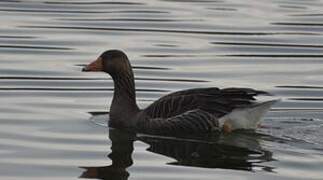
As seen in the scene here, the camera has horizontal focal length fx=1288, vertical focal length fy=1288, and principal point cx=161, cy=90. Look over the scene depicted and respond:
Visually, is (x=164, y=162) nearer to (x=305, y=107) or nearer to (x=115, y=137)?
(x=115, y=137)

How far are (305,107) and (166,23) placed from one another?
301 inches

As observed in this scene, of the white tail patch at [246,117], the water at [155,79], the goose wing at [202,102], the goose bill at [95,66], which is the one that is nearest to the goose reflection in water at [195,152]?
the water at [155,79]

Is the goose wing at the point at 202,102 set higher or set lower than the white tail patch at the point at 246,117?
higher

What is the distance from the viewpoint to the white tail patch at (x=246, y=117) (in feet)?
50.4

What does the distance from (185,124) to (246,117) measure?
0.75m

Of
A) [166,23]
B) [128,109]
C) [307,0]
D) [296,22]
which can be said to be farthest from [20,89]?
[307,0]

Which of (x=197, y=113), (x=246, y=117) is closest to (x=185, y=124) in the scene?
(x=197, y=113)

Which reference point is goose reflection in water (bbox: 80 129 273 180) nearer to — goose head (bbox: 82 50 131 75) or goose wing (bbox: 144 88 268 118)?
goose wing (bbox: 144 88 268 118)

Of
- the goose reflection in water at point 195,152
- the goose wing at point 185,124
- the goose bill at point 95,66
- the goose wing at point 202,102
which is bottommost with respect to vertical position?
the goose reflection in water at point 195,152

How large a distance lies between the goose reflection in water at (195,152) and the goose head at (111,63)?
93 centimetres

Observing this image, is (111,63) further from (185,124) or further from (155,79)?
(155,79)

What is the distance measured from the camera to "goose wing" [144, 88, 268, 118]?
50.6 ft

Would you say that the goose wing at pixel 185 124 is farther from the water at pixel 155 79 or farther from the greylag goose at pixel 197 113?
the water at pixel 155 79

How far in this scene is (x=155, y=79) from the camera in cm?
1895
